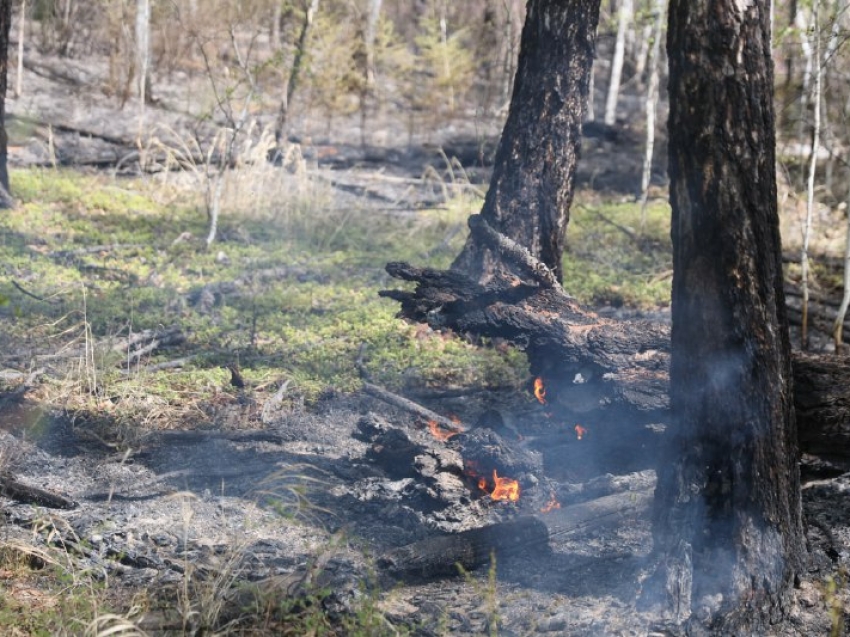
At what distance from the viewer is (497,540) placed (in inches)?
164

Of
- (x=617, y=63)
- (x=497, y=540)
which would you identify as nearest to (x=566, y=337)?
(x=497, y=540)

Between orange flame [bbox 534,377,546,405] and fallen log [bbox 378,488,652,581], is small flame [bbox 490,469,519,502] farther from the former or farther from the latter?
orange flame [bbox 534,377,546,405]

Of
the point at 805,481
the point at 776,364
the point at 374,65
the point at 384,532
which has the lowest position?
the point at 384,532

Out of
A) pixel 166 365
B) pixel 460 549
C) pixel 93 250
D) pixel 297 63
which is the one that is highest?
pixel 297 63

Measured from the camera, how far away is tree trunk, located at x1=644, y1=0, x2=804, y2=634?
11.5 feet

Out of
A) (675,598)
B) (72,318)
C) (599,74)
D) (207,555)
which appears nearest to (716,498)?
(675,598)

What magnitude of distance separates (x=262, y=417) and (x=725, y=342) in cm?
308

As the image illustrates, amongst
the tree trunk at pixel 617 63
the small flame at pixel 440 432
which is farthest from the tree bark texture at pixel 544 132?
the tree trunk at pixel 617 63

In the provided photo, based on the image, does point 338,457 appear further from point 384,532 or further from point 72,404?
point 72,404

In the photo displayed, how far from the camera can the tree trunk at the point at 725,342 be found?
11.5 feet

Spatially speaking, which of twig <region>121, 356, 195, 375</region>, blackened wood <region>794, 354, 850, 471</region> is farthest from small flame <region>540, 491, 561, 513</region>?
twig <region>121, 356, 195, 375</region>

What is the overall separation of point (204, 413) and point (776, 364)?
344cm

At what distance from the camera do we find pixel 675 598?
3621 millimetres

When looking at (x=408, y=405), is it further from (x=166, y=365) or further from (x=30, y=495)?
(x=30, y=495)
